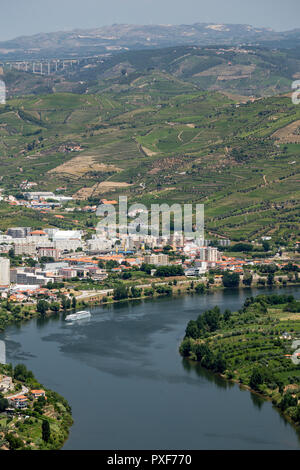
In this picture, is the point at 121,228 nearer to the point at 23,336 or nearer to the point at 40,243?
the point at 40,243

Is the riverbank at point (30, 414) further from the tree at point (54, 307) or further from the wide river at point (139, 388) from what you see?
the tree at point (54, 307)

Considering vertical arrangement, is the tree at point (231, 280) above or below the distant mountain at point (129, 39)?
below

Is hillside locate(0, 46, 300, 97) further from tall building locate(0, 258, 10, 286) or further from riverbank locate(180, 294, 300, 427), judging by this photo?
riverbank locate(180, 294, 300, 427)

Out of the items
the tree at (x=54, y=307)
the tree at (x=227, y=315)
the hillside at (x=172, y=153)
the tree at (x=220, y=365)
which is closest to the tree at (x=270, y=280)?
the hillside at (x=172, y=153)

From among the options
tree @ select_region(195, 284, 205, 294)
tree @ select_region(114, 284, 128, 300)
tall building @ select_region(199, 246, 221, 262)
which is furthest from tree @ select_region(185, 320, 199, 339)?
tall building @ select_region(199, 246, 221, 262)

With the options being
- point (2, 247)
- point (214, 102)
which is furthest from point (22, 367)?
point (214, 102)

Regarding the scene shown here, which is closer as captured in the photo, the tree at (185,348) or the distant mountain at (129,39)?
the tree at (185,348)
